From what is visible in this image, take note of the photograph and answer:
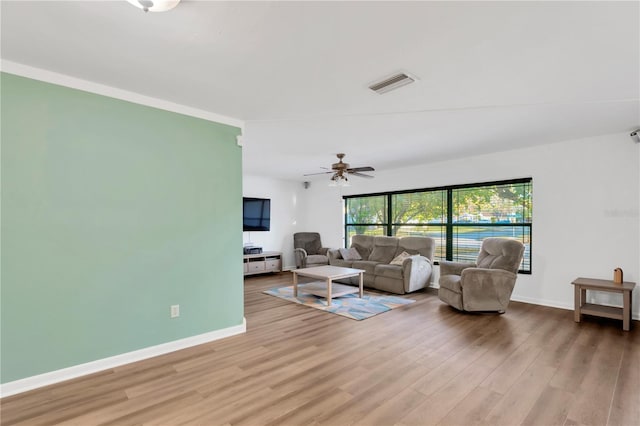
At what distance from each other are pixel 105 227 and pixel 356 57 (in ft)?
8.21

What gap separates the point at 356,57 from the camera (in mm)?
2305

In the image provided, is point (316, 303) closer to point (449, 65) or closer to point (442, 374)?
point (442, 374)

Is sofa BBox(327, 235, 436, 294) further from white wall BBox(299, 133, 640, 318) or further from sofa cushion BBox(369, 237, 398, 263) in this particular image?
white wall BBox(299, 133, 640, 318)

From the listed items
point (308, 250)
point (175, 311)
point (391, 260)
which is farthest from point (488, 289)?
point (308, 250)

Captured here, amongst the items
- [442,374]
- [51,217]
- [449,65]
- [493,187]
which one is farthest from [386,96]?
[493,187]

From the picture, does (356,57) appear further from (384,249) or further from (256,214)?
(256,214)

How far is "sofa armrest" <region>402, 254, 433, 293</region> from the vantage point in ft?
18.1

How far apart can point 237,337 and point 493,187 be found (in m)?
4.67

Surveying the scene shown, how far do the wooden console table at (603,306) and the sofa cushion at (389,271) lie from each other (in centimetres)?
242

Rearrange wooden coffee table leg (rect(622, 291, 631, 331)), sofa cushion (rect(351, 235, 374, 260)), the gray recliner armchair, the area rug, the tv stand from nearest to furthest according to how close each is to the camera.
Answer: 1. wooden coffee table leg (rect(622, 291, 631, 331))
2. the area rug
3. sofa cushion (rect(351, 235, 374, 260))
4. the tv stand
5. the gray recliner armchair

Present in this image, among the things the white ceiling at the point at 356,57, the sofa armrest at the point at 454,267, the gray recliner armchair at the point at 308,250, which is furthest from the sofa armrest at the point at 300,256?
the white ceiling at the point at 356,57

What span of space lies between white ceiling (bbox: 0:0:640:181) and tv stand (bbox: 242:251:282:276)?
4.20 metres

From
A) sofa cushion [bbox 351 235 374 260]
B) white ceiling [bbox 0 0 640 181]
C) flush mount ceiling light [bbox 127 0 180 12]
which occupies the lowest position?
sofa cushion [bbox 351 235 374 260]

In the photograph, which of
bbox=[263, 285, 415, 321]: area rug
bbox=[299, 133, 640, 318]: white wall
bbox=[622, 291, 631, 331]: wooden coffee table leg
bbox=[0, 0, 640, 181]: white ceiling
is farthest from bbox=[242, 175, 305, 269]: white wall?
bbox=[622, 291, 631, 331]: wooden coffee table leg
